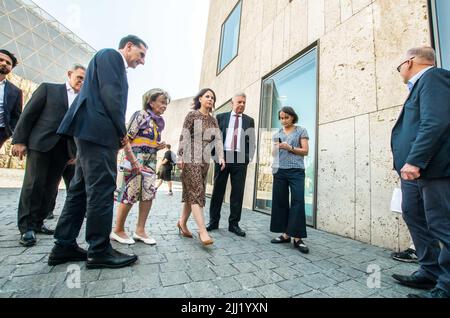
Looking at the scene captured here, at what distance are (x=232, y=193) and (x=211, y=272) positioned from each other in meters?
1.73

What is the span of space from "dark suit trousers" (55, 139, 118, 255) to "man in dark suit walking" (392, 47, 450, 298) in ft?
7.81

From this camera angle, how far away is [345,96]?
370cm

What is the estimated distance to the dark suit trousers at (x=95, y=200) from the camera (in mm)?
1848

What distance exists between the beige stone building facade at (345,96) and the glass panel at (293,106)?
0.08 feet

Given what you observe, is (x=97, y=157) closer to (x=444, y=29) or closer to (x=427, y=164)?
(x=427, y=164)

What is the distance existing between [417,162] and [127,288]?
7.46 ft

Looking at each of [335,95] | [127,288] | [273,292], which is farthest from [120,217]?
[335,95]

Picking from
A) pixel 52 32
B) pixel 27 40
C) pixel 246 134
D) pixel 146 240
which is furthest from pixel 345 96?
pixel 52 32

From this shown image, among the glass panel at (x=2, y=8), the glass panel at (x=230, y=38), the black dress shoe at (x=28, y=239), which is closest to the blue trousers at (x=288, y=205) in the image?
the black dress shoe at (x=28, y=239)

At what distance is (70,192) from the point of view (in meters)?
2.00

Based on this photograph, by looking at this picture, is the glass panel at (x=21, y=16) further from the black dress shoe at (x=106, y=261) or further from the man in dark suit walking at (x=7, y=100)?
the black dress shoe at (x=106, y=261)

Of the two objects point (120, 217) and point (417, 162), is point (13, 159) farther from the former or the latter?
point (417, 162)

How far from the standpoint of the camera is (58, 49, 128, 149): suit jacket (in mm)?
1855

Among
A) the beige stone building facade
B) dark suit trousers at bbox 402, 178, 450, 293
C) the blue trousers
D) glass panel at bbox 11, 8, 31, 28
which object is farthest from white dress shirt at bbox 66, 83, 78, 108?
glass panel at bbox 11, 8, 31, 28
